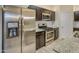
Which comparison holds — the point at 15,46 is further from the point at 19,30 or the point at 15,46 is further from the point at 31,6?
the point at 31,6

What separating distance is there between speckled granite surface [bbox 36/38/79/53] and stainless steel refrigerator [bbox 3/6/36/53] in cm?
20

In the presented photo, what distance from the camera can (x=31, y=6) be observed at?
147cm

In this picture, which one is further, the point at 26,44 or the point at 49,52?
the point at 26,44

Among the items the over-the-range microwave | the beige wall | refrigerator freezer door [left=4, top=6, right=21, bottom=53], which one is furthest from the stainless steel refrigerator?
the beige wall

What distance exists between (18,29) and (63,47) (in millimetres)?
644

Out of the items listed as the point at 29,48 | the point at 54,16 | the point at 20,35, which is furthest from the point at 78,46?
the point at 20,35

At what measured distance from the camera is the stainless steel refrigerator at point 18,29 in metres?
1.46

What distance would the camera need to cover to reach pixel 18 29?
152 cm

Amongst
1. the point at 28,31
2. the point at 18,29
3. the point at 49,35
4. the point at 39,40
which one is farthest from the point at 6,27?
the point at 49,35

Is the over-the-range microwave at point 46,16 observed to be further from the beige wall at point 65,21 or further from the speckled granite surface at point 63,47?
the speckled granite surface at point 63,47

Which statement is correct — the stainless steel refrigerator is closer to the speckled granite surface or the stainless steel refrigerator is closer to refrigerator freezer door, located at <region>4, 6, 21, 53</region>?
refrigerator freezer door, located at <region>4, 6, 21, 53</region>

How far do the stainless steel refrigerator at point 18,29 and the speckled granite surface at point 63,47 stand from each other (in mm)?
196
